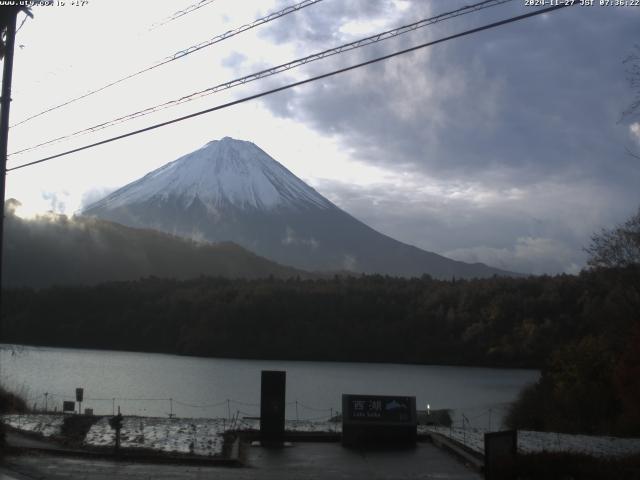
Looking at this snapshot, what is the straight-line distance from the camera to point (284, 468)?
15656 mm

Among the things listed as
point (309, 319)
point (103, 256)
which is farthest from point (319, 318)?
point (103, 256)

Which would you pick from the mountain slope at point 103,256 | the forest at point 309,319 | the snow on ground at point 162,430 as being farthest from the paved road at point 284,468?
the mountain slope at point 103,256

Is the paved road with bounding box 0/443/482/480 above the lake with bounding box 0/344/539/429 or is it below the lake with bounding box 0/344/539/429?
below

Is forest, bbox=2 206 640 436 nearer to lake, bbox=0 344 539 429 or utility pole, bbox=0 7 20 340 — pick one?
lake, bbox=0 344 539 429

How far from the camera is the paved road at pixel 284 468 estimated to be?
14.2 m

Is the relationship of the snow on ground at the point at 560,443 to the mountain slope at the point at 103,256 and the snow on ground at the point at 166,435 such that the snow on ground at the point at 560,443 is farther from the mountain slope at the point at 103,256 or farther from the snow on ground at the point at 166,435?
the mountain slope at the point at 103,256

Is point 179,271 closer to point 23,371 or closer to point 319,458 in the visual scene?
point 23,371

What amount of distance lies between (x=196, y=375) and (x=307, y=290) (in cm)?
5073

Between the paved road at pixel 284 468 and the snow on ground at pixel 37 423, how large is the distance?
11.0 ft

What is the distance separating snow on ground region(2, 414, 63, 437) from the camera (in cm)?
1894

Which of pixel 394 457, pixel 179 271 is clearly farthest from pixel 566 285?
pixel 179 271

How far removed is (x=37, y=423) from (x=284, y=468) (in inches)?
308

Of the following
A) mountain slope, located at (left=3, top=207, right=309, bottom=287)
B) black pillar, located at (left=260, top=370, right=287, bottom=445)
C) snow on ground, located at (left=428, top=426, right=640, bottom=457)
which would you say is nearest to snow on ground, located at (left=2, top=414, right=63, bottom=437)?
black pillar, located at (left=260, top=370, right=287, bottom=445)

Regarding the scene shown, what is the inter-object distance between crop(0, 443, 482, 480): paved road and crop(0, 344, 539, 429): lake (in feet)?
60.1
